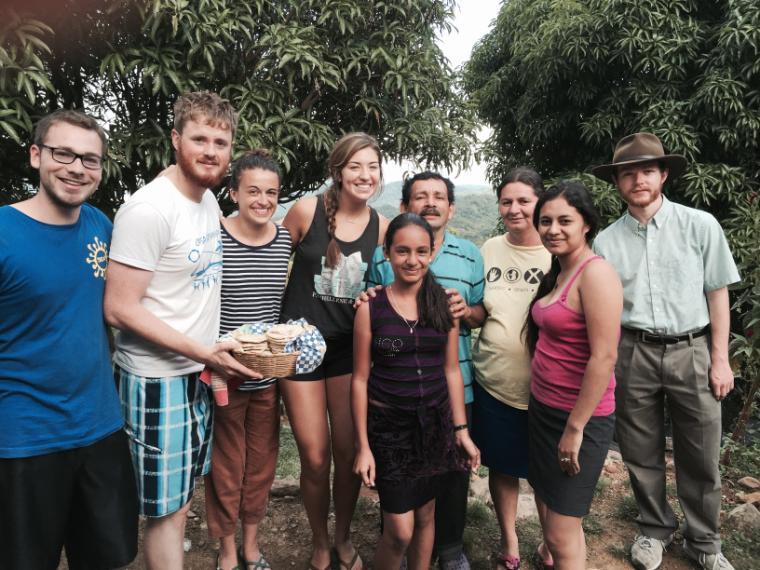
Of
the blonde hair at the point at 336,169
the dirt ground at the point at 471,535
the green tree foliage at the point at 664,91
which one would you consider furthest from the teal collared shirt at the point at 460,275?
the green tree foliage at the point at 664,91

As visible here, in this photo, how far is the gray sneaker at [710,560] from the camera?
2.67 metres

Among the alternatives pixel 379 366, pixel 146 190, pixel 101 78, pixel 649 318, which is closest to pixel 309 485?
pixel 379 366

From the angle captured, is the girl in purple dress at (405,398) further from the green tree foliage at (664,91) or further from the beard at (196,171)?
the green tree foliage at (664,91)

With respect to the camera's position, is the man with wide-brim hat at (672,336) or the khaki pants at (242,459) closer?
the khaki pants at (242,459)

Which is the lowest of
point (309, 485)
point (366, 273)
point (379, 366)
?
point (309, 485)

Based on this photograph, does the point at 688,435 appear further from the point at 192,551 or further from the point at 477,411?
the point at 192,551

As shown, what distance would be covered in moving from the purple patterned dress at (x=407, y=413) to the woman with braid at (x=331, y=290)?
309 mm

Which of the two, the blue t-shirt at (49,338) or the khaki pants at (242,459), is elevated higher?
the blue t-shirt at (49,338)

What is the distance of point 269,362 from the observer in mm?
1963

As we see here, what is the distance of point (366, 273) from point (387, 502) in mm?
1052

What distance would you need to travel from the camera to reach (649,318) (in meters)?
2.70

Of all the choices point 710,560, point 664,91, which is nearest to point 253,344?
point 710,560

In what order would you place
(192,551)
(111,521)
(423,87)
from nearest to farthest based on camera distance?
(111,521)
(192,551)
(423,87)

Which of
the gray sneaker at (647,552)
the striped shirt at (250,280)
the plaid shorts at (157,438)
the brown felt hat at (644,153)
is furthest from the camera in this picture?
the gray sneaker at (647,552)
